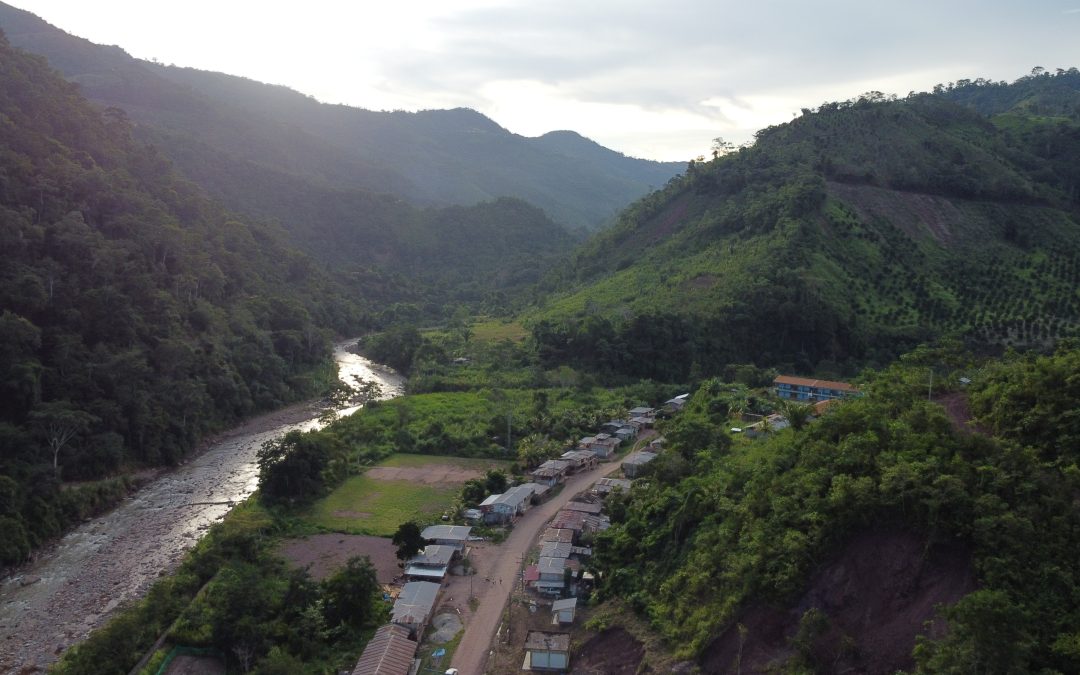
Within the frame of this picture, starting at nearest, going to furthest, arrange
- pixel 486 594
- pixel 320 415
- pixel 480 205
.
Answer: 1. pixel 486 594
2. pixel 320 415
3. pixel 480 205

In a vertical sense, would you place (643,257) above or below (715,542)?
above

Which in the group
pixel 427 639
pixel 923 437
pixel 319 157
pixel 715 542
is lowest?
pixel 427 639

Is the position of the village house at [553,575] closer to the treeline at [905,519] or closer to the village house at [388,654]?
the treeline at [905,519]

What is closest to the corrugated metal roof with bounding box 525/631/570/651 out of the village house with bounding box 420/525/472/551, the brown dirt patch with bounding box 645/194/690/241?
the village house with bounding box 420/525/472/551

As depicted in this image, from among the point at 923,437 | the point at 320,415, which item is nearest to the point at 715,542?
the point at 923,437

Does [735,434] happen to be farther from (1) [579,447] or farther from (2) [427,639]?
(2) [427,639]

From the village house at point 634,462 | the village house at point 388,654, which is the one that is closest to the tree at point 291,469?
the village house at point 388,654
